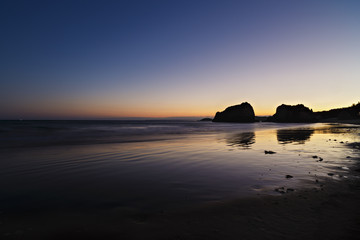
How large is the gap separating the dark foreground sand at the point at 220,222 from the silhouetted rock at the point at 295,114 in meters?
143

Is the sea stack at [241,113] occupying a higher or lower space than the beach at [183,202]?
higher

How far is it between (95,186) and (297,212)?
250 inches

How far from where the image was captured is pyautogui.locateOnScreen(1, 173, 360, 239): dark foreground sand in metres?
3.85

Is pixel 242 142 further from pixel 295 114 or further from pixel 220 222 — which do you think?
pixel 295 114

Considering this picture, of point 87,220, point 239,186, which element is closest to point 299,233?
point 239,186

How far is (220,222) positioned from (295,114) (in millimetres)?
146265

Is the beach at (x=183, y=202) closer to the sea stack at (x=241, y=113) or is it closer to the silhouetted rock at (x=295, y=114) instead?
the silhouetted rock at (x=295, y=114)

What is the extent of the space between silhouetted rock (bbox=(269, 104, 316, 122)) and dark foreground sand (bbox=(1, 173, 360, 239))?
143 metres

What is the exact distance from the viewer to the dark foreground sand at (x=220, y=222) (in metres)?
3.85

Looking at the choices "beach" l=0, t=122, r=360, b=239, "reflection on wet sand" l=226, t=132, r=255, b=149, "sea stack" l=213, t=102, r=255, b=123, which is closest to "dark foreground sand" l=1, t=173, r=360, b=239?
"beach" l=0, t=122, r=360, b=239

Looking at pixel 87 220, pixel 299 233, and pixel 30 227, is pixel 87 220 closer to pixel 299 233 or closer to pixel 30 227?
pixel 30 227

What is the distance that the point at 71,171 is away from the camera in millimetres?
9094

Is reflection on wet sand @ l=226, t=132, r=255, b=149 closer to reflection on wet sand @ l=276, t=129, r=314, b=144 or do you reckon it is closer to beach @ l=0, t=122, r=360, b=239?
reflection on wet sand @ l=276, t=129, r=314, b=144

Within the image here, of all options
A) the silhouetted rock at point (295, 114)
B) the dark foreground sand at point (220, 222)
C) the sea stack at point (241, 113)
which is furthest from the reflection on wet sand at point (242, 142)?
the sea stack at point (241, 113)
